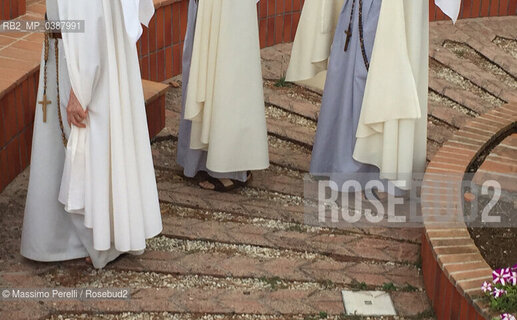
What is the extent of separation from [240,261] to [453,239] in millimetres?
1091

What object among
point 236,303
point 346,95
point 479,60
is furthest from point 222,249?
point 479,60

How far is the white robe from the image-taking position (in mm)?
5719

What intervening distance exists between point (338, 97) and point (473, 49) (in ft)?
8.85

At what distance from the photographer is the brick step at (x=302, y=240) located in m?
5.36

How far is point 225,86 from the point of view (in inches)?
229

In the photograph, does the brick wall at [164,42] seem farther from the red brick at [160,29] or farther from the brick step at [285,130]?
the brick step at [285,130]

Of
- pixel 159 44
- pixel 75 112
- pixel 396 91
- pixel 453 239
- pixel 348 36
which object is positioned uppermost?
pixel 348 36

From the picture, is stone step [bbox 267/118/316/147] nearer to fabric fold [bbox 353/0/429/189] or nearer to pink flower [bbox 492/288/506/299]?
fabric fold [bbox 353/0/429/189]

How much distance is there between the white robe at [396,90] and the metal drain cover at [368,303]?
1118 millimetres

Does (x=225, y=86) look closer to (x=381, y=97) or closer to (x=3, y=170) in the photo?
(x=381, y=97)

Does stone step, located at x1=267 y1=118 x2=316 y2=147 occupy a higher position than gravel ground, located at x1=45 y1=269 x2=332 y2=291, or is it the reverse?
stone step, located at x1=267 y1=118 x2=316 y2=147

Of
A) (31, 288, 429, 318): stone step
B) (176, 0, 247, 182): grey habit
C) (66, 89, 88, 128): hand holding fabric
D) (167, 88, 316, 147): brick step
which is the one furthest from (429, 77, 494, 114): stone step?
(66, 89, 88, 128): hand holding fabric

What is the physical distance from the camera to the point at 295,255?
17.5 ft

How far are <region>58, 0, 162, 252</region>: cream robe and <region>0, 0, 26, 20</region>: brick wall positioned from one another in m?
1.97
